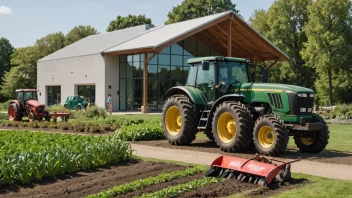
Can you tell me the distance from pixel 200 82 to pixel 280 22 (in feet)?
111

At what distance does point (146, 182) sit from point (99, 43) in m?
34.8

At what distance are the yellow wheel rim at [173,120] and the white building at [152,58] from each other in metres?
18.3

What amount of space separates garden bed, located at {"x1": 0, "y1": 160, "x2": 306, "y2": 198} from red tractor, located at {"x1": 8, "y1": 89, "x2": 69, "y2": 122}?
14248 mm

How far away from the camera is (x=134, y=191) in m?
6.95

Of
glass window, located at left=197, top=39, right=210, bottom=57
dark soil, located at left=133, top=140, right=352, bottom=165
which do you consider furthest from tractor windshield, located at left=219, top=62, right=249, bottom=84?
glass window, located at left=197, top=39, right=210, bottom=57

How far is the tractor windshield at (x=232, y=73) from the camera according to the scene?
486 inches

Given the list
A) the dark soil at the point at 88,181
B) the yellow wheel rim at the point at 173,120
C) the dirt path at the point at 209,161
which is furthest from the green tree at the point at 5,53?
the dark soil at the point at 88,181

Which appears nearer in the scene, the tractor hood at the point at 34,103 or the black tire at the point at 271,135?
the black tire at the point at 271,135

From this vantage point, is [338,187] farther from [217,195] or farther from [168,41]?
[168,41]

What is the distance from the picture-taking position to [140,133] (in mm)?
14367

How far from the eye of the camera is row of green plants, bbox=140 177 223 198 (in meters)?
6.62

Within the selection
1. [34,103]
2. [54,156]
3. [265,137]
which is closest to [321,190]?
[265,137]

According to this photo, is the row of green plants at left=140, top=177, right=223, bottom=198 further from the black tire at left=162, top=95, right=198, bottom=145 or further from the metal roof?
the metal roof

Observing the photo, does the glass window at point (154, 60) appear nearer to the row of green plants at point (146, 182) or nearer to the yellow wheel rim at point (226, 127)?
the yellow wheel rim at point (226, 127)
